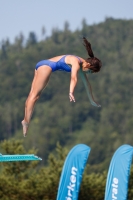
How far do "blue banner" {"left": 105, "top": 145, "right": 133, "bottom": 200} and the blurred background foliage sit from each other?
9131cm

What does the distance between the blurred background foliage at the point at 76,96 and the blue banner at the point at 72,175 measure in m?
90.8

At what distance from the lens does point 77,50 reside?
177 metres

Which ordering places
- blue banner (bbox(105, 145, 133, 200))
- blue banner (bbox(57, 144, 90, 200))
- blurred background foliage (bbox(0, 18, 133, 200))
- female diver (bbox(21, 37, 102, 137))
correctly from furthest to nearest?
1. blurred background foliage (bbox(0, 18, 133, 200))
2. blue banner (bbox(57, 144, 90, 200))
3. blue banner (bbox(105, 145, 133, 200))
4. female diver (bbox(21, 37, 102, 137))

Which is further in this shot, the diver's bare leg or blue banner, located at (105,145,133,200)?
blue banner, located at (105,145,133,200)

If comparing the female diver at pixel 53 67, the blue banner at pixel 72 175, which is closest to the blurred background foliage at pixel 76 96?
the blue banner at pixel 72 175

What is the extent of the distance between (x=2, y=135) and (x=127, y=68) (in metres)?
35.7

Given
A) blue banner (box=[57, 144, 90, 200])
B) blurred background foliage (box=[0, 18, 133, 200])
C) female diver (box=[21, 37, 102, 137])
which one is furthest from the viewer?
blurred background foliage (box=[0, 18, 133, 200])

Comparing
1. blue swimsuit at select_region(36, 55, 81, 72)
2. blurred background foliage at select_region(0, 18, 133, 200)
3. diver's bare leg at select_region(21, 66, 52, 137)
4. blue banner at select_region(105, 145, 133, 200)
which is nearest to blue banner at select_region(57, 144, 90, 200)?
blue banner at select_region(105, 145, 133, 200)

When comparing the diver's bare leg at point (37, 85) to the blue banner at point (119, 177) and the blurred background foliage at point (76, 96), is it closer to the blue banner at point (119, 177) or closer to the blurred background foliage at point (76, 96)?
the blue banner at point (119, 177)

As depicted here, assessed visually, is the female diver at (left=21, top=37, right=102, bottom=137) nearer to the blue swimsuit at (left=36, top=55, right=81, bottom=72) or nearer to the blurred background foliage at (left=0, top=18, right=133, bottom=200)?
the blue swimsuit at (left=36, top=55, right=81, bottom=72)

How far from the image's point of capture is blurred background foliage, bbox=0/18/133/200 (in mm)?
132500

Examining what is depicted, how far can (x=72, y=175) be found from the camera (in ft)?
79.8

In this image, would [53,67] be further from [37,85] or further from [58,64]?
[37,85]

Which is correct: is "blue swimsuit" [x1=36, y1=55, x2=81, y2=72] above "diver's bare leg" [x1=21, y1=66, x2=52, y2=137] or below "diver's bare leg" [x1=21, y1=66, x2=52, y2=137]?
above
